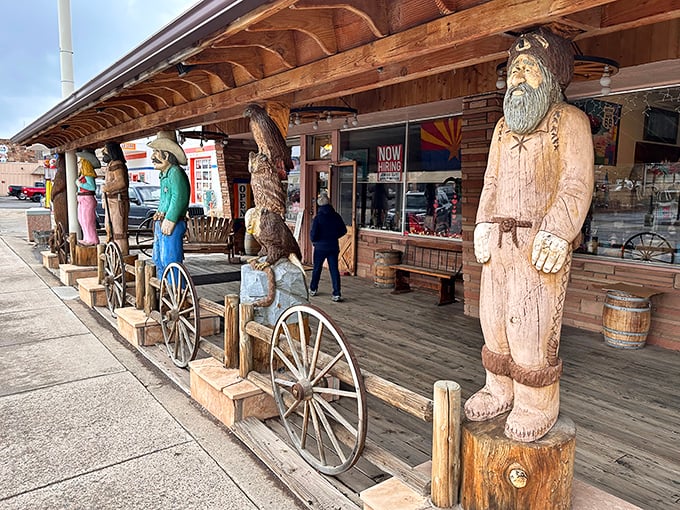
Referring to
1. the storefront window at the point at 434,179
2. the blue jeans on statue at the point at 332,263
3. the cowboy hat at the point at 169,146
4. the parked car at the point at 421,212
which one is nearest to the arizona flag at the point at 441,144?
the storefront window at the point at 434,179

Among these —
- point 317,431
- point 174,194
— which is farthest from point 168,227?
point 317,431

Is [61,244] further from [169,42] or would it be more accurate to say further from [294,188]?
[169,42]

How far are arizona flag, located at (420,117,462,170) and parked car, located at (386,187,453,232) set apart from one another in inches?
15.3

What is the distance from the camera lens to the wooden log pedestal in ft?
6.23

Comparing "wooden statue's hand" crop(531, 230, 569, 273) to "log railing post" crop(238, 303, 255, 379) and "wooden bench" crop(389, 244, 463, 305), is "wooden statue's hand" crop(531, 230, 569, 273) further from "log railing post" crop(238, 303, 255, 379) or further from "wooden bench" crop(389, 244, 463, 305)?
"wooden bench" crop(389, 244, 463, 305)

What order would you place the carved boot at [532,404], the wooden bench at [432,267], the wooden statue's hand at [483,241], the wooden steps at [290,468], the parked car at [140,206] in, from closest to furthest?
1. the carved boot at [532,404]
2. the wooden statue's hand at [483,241]
3. the wooden steps at [290,468]
4. the wooden bench at [432,267]
5. the parked car at [140,206]

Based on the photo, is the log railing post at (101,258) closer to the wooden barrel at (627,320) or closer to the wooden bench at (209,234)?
the wooden bench at (209,234)

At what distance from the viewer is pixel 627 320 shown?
4.70 meters

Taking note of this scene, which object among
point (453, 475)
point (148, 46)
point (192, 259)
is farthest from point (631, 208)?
point (192, 259)

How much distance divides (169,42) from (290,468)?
2482mm

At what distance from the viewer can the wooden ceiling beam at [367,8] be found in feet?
7.55

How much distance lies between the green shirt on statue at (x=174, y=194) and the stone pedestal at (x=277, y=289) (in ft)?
4.74

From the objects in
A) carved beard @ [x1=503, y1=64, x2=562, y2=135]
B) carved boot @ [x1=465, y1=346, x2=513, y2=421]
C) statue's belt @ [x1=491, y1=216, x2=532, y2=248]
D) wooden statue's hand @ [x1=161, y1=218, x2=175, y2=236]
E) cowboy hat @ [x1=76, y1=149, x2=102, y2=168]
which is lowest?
carved boot @ [x1=465, y1=346, x2=513, y2=421]

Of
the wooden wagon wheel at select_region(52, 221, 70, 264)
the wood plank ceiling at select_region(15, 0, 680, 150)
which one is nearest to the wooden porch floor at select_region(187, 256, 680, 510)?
the wood plank ceiling at select_region(15, 0, 680, 150)
